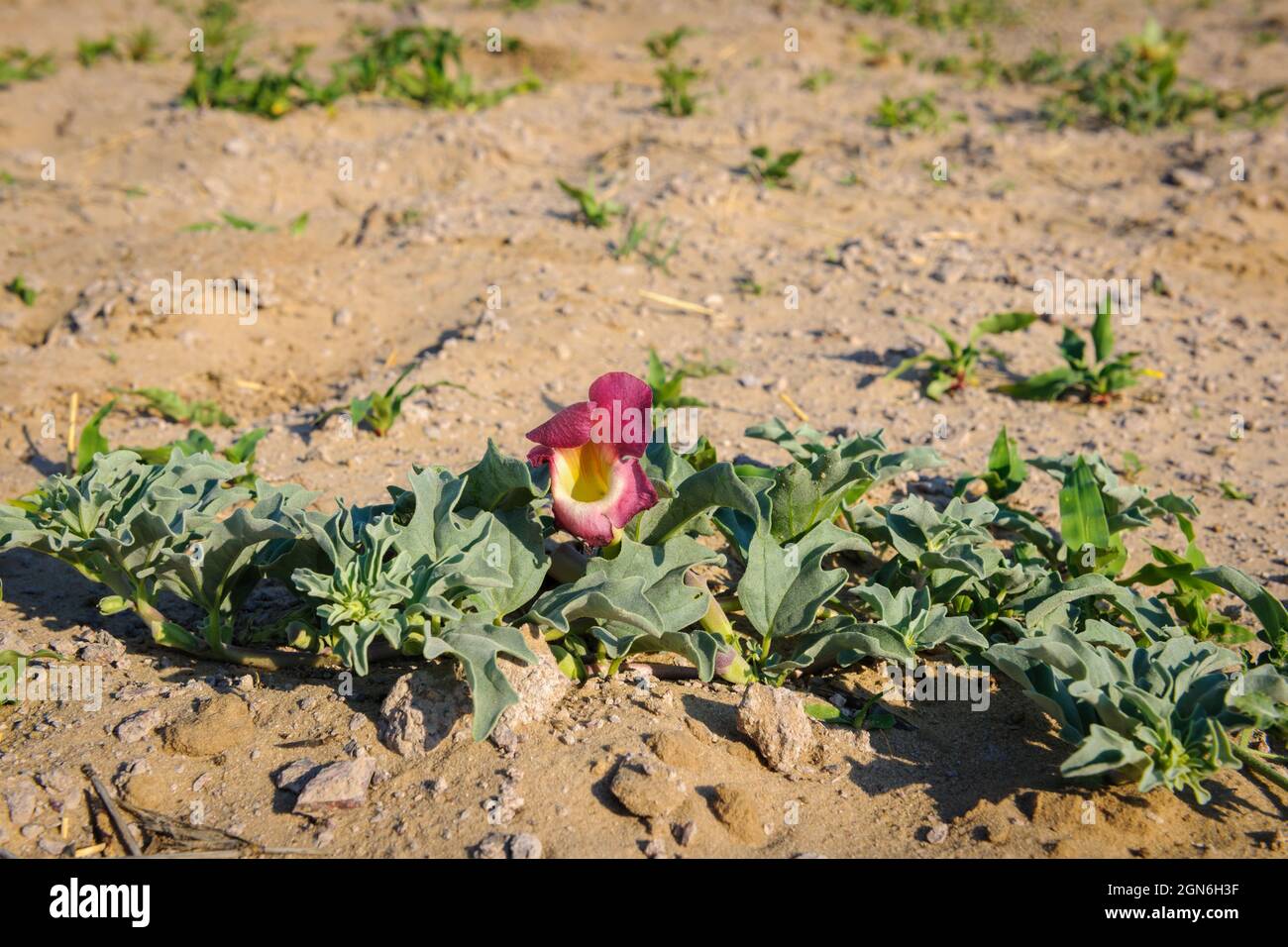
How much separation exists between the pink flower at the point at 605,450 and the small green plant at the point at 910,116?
4.65m

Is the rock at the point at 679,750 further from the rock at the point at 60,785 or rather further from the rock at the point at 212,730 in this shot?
the rock at the point at 60,785

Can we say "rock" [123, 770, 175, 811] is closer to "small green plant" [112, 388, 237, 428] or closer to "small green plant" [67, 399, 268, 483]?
"small green plant" [67, 399, 268, 483]

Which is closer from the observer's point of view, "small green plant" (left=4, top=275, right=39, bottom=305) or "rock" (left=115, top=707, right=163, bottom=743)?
"rock" (left=115, top=707, right=163, bottom=743)

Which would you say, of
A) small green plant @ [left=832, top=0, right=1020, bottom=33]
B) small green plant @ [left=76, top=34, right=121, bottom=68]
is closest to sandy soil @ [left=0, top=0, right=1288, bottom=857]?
small green plant @ [left=76, top=34, right=121, bottom=68]

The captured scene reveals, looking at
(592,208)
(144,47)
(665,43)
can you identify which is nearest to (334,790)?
(592,208)

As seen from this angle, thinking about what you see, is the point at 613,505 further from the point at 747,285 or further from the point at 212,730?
the point at 747,285

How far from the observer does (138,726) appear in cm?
239

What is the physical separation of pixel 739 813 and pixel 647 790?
0.62 ft

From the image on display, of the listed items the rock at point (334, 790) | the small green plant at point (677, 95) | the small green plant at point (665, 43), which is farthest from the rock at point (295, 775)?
the small green plant at point (665, 43)

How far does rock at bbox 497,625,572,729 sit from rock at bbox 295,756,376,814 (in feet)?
1.01

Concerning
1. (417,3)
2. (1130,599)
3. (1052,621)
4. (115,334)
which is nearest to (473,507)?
(1052,621)

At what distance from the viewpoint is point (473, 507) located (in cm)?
262

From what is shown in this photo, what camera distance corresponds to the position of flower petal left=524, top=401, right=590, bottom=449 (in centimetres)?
231
